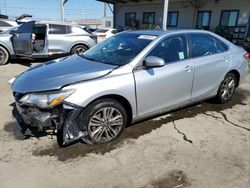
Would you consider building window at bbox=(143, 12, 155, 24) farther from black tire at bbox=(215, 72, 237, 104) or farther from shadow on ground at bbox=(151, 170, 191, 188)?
shadow on ground at bbox=(151, 170, 191, 188)

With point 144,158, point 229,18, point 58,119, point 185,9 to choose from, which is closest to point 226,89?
point 144,158

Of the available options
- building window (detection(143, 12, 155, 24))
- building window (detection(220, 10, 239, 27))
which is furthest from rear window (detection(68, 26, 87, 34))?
building window (detection(143, 12, 155, 24))

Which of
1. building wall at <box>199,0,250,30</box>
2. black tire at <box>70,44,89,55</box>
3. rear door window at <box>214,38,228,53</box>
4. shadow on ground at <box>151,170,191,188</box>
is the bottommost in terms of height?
shadow on ground at <box>151,170,191,188</box>

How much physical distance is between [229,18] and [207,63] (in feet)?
46.8

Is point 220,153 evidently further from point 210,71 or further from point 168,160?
point 210,71

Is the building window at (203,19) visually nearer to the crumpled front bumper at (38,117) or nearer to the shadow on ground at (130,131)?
the shadow on ground at (130,131)

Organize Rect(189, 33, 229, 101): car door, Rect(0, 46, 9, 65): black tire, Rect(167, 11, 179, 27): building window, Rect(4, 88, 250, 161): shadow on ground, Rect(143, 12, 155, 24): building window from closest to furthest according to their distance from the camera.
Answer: Rect(4, 88, 250, 161): shadow on ground
Rect(189, 33, 229, 101): car door
Rect(0, 46, 9, 65): black tire
Rect(167, 11, 179, 27): building window
Rect(143, 12, 155, 24): building window

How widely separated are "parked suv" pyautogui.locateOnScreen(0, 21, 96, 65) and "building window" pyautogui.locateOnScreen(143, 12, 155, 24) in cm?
1361

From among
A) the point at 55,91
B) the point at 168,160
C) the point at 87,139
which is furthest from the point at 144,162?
the point at 55,91

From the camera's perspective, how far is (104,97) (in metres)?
3.01

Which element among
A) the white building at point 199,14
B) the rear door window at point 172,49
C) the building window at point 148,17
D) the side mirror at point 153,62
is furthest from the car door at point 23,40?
the building window at point 148,17

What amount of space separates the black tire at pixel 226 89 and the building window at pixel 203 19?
1409cm

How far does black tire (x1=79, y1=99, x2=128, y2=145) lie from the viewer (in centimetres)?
293

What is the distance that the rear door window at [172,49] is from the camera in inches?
137
